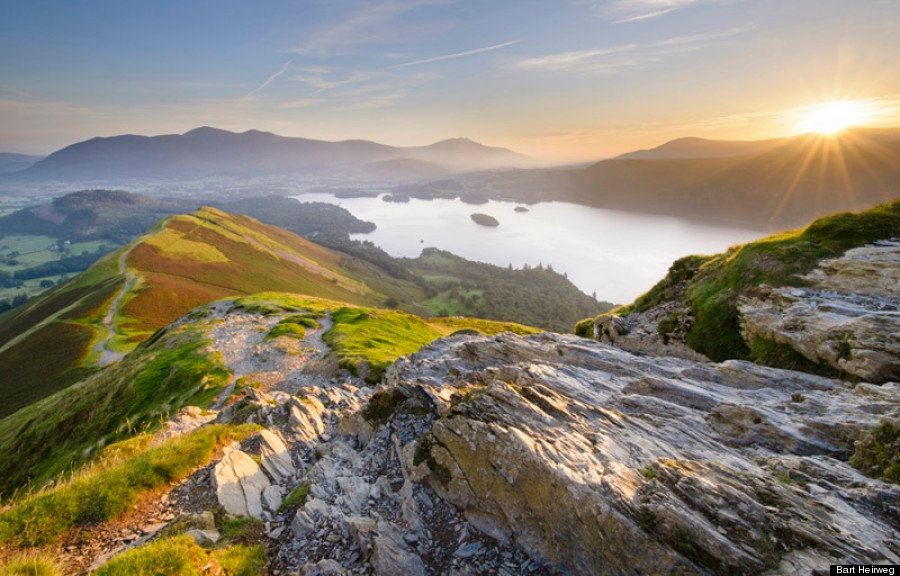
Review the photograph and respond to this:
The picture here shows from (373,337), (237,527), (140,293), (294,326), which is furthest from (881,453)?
(140,293)

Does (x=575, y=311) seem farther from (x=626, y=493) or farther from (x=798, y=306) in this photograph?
(x=626, y=493)

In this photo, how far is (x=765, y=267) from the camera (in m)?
25.7

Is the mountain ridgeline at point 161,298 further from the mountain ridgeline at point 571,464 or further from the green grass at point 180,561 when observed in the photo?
the green grass at point 180,561

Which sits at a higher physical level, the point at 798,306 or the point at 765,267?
the point at 765,267

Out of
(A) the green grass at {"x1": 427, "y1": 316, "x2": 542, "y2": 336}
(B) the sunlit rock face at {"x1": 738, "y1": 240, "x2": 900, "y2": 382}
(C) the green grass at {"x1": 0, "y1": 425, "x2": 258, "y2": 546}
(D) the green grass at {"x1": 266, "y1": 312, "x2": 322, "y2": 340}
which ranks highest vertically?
(B) the sunlit rock face at {"x1": 738, "y1": 240, "x2": 900, "y2": 382}

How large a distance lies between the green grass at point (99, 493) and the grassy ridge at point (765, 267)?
29.1 meters

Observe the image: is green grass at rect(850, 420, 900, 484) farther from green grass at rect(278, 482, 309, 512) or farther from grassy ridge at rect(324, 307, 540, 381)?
grassy ridge at rect(324, 307, 540, 381)

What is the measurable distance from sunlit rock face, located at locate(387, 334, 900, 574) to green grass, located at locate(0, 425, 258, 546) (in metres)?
8.61

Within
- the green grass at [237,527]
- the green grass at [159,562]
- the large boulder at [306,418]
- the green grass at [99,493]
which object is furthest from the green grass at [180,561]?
the large boulder at [306,418]

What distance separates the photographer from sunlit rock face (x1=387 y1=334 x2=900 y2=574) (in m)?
9.17

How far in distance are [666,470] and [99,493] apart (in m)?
17.8

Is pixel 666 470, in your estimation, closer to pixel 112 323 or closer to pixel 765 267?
pixel 765 267

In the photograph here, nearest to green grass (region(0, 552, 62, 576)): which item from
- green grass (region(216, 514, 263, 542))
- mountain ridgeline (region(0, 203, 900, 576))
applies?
mountain ridgeline (region(0, 203, 900, 576))

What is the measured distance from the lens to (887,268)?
826 inches
